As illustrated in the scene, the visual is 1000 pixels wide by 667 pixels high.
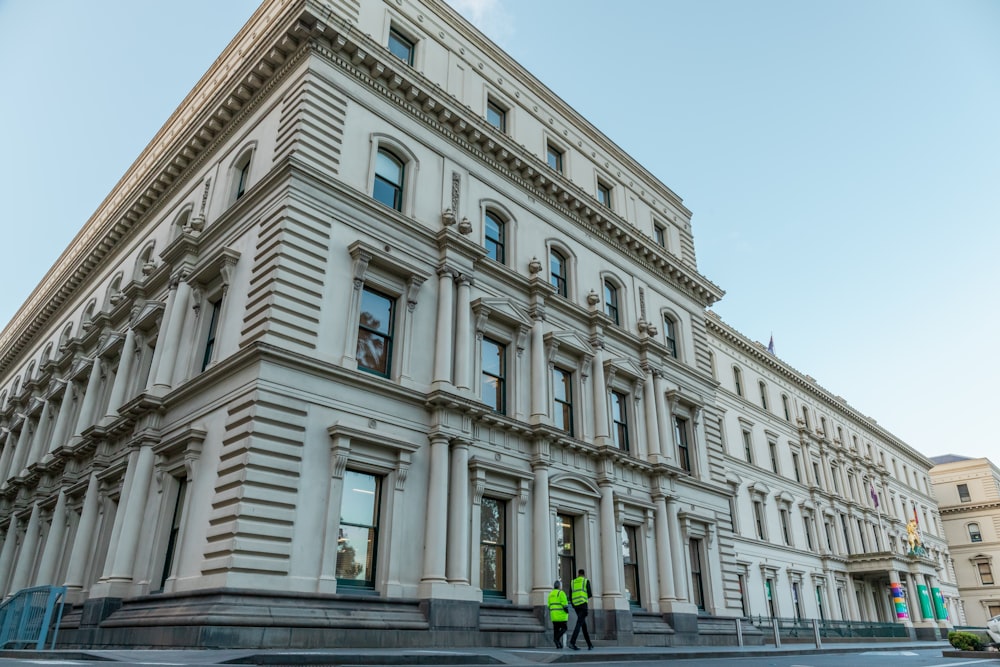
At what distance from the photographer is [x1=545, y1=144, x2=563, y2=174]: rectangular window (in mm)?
27641

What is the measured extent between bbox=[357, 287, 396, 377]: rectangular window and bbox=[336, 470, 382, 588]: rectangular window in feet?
9.65

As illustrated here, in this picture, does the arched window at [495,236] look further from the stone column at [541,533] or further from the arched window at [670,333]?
the arched window at [670,333]

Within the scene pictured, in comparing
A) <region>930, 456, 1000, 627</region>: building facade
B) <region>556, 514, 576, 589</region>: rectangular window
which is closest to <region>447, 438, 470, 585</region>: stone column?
<region>556, 514, 576, 589</region>: rectangular window

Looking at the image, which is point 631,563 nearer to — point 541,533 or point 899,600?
point 541,533

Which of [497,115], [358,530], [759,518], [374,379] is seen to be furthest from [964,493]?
[358,530]

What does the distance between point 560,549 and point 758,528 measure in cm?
2829

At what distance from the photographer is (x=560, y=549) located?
2100cm

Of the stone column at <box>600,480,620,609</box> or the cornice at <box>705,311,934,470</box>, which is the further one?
the cornice at <box>705,311,934,470</box>

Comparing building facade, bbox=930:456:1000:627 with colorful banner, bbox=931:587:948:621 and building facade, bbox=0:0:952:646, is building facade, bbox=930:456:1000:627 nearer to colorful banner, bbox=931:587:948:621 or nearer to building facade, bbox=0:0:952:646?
colorful banner, bbox=931:587:948:621

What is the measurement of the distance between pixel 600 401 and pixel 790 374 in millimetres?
37212

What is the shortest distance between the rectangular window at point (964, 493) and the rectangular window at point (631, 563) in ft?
265

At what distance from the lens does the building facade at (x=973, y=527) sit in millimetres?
76375

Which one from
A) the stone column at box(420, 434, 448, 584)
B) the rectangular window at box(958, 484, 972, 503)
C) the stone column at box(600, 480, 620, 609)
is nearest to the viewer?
the stone column at box(420, 434, 448, 584)

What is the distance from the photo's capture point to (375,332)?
18.5 m
